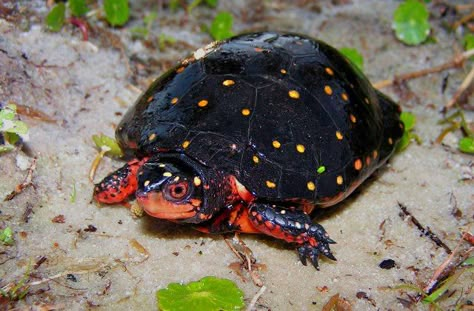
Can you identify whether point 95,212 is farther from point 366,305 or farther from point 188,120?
point 366,305

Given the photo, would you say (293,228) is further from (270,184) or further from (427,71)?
(427,71)

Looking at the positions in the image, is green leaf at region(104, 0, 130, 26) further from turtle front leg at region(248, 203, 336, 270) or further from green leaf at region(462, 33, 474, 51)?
green leaf at region(462, 33, 474, 51)

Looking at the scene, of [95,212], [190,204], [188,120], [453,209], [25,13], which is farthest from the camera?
[25,13]

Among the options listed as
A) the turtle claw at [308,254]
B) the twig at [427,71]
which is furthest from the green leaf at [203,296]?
the twig at [427,71]

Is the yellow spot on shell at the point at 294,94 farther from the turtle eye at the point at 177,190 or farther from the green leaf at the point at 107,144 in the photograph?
the green leaf at the point at 107,144

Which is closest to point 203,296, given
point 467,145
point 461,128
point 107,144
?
point 107,144

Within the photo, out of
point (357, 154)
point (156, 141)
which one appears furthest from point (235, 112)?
point (357, 154)

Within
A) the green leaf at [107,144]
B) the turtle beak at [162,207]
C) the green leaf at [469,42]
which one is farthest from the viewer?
the green leaf at [469,42]
